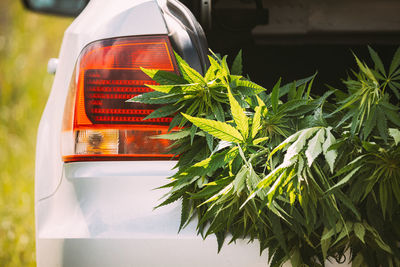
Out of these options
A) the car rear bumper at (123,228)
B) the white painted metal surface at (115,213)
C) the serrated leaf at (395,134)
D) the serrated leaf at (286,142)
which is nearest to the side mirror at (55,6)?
the white painted metal surface at (115,213)

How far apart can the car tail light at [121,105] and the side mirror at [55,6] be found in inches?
57.1

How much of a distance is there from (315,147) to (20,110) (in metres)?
5.43

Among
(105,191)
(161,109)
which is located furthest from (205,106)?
(105,191)

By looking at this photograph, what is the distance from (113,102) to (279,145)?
0.50 m

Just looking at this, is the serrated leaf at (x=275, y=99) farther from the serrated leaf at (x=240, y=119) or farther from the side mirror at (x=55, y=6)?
the side mirror at (x=55, y=6)

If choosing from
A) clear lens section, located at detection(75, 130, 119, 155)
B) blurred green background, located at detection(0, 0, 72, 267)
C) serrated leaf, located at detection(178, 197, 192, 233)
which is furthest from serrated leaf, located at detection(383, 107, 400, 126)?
blurred green background, located at detection(0, 0, 72, 267)

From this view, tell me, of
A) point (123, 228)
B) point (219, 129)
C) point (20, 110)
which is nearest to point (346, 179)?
point (219, 129)

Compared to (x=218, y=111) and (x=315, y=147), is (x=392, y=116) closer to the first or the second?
(x=315, y=147)

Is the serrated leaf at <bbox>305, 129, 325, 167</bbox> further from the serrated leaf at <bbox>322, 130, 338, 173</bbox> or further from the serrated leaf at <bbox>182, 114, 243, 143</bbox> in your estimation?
the serrated leaf at <bbox>182, 114, 243, 143</bbox>

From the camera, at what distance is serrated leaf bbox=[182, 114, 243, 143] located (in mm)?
1156

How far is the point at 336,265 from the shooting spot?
1.24m

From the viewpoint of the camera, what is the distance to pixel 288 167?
111cm

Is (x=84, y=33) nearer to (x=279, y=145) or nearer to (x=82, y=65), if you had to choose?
(x=82, y=65)

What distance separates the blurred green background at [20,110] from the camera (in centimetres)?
318
